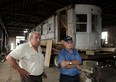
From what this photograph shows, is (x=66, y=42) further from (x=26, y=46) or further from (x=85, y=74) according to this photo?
(x=85, y=74)

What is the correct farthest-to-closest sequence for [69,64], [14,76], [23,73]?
[14,76] → [69,64] → [23,73]

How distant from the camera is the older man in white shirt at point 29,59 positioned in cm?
214

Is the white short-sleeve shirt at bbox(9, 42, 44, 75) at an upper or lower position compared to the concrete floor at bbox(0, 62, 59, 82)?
upper

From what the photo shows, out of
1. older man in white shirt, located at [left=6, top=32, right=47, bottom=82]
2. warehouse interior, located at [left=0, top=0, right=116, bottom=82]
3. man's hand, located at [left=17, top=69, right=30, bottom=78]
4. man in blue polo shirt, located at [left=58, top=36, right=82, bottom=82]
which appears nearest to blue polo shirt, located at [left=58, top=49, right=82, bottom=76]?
man in blue polo shirt, located at [left=58, top=36, right=82, bottom=82]

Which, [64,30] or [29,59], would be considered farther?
[64,30]

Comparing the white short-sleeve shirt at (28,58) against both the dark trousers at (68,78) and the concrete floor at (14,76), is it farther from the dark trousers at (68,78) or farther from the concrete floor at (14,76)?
Answer: the concrete floor at (14,76)

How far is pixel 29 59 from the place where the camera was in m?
2.24

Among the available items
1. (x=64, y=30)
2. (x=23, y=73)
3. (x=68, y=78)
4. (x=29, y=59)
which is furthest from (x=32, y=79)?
(x=64, y=30)

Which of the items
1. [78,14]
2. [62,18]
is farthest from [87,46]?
[62,18]

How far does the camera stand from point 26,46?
227 centimetres

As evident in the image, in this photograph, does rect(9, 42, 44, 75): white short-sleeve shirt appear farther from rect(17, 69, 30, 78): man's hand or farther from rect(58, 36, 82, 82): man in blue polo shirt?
rect(58, 36, 82, 82): man in blue polo shirt

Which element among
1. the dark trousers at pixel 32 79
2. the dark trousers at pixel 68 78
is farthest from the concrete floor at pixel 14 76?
the dark trousers at pixel 32 79

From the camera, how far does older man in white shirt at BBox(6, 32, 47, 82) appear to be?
214cm

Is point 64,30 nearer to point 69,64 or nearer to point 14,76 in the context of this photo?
point 14,76
